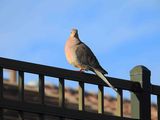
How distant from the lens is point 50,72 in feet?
21.2

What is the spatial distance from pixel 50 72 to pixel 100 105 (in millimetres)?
678

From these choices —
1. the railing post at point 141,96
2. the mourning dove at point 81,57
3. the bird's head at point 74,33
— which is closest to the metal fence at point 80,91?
the railing post at point 141,96

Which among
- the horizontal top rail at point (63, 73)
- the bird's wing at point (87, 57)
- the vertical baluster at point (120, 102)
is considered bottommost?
the vertical baluster at point (120, 102)

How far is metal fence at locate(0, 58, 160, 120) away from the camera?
6.20 m

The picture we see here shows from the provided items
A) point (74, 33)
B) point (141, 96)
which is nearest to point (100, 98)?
point (141, 96)

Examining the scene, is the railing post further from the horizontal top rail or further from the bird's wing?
A: the bird's wing

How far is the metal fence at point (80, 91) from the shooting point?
620cm

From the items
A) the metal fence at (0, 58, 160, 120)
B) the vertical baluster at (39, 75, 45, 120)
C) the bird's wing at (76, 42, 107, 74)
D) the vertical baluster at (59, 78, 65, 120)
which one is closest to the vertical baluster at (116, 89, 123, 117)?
the metal fence at (0, 58, 160, 120)

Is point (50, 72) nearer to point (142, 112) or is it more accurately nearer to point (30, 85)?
point (142, 112)

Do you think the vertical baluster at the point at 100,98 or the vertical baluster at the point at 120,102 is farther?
the vertical baluster at the point at 120,102

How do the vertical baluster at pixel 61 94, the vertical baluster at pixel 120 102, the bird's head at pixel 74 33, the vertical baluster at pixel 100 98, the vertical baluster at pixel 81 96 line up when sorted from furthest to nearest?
the bird's head at pixel 74 33
the vertical baluster at pixel 120 102
the vertical baluster at pixel 100 98
the vertical baluster at pixel 81 96
the vertical baluster at pixel 61 94

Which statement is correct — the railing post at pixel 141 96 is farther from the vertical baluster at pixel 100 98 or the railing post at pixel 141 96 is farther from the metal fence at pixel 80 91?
the vertical baluster at pixel 100 98

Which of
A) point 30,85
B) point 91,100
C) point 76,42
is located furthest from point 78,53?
point 91,100

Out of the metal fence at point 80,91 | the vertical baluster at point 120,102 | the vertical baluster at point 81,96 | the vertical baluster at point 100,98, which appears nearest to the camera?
the metal fence at point 80,91
